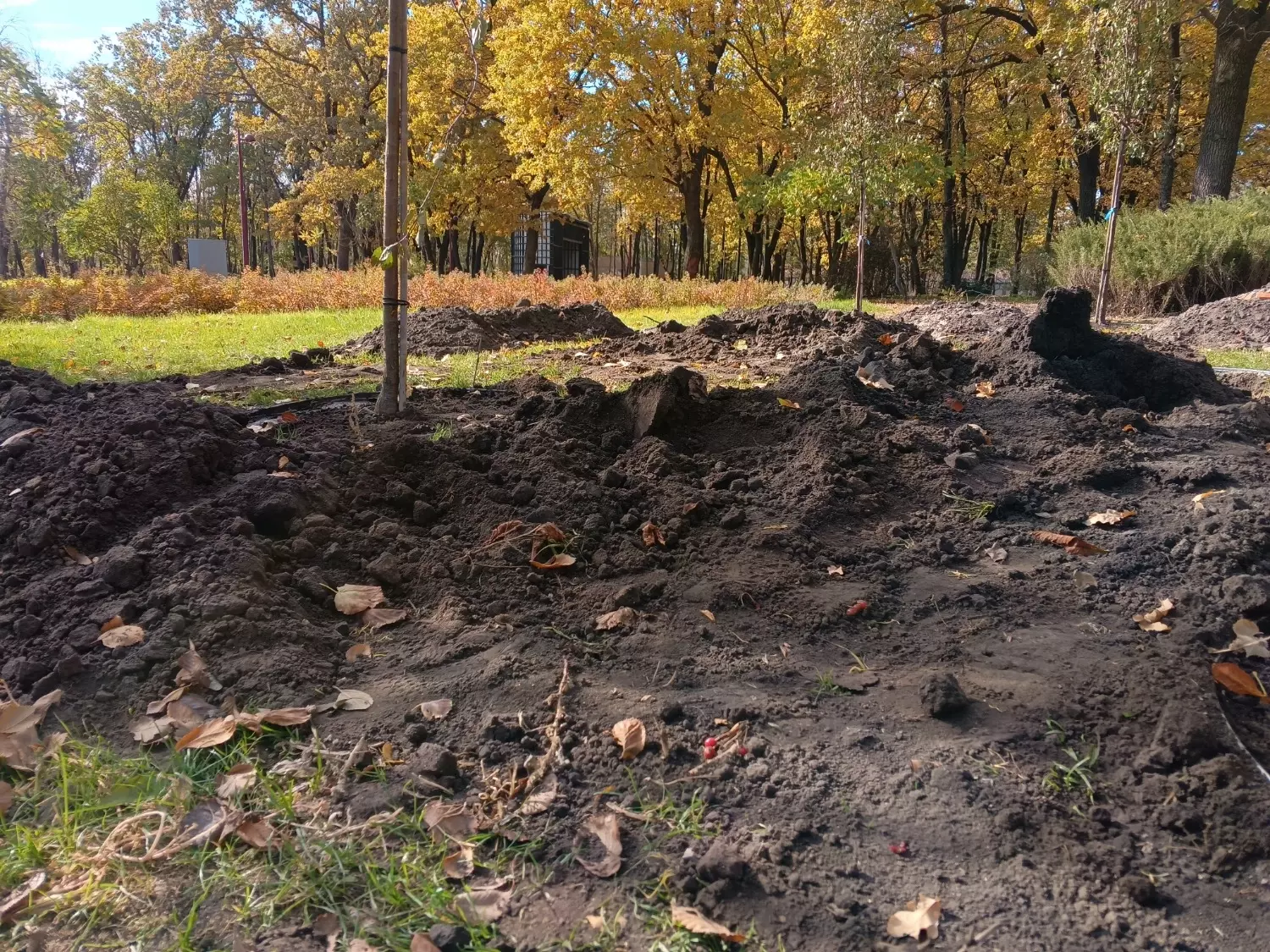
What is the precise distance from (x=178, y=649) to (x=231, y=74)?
36.2m

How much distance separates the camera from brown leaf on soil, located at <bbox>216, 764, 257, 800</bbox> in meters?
1.94

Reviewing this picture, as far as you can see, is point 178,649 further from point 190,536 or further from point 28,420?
point 28,420

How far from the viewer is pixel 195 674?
233 centimetres

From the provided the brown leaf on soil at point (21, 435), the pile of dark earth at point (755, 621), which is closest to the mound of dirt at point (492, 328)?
the brown leaf on soil at point (21, 435)

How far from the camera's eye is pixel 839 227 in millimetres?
31859

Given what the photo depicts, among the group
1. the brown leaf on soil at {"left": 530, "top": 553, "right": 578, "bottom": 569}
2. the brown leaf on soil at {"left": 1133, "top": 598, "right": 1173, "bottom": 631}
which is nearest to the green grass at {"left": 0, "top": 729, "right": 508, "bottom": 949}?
the brown leaf on soil at {"left": 530, "top": 553, "right": 578, "bottom": 569}

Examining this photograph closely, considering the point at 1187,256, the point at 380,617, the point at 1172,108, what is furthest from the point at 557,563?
the point at 1172,108

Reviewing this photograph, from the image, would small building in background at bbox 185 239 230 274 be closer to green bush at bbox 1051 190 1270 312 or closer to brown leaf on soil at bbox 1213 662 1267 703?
green bush at bbox 1051 190 1270 312

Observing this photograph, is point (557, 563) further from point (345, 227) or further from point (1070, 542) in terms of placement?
point (345, 227)

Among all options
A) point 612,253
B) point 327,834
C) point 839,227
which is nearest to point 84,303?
point 327,834

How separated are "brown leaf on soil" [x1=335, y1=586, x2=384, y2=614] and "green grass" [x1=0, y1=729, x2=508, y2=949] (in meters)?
0.74

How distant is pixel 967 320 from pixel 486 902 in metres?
9.28

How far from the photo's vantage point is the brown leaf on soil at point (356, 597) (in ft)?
9.12

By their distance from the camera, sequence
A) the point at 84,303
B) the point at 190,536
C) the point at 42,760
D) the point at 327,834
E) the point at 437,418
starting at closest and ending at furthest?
the point at 327,834, the point at 42,760, the point at 190,536, the point at 437,418, the point at 84,303
